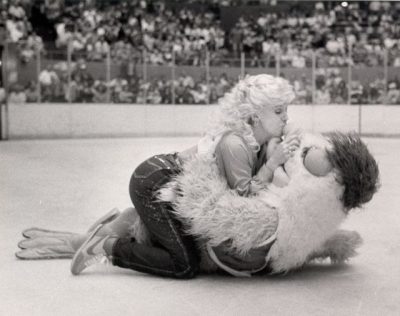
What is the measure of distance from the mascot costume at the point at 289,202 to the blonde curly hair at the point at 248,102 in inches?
7.6

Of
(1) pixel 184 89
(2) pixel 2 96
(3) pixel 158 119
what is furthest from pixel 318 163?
(1) pixel 184 89

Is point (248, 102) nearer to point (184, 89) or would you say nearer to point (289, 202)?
point (289, 202)

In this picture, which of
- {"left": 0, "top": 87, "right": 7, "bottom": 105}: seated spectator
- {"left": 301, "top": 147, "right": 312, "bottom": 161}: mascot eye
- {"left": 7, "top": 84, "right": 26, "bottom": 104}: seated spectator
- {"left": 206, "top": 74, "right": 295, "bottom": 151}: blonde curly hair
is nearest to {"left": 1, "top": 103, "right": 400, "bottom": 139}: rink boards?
{"left": 7, "top": 84, "right": 26, "bottom": 104}: seated spectator

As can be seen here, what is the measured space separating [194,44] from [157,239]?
16034 millimetres

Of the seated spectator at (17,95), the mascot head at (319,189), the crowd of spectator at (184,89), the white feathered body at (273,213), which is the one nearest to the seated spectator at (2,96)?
the seated spectator at (17,95)

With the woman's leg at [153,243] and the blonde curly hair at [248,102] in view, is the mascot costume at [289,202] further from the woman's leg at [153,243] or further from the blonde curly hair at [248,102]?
the blonde curly hair at [248,102]

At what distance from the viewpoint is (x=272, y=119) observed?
10.4 ft

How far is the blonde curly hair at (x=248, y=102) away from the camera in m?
3.14

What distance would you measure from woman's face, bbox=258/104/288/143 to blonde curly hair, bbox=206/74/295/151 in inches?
0.9

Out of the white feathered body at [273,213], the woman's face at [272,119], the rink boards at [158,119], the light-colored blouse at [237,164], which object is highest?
the woman's face at [272,119]

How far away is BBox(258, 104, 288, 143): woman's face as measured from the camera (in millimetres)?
3168

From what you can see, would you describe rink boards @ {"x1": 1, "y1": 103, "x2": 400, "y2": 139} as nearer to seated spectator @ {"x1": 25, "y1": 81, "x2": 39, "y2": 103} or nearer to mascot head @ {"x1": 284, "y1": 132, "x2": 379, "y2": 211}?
seated spectator @ {"x1": 25, "y1": 81, "x2": 39, "y2": 103}

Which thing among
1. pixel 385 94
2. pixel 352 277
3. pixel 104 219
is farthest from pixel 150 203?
pixel 385 94

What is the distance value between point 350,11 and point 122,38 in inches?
264
